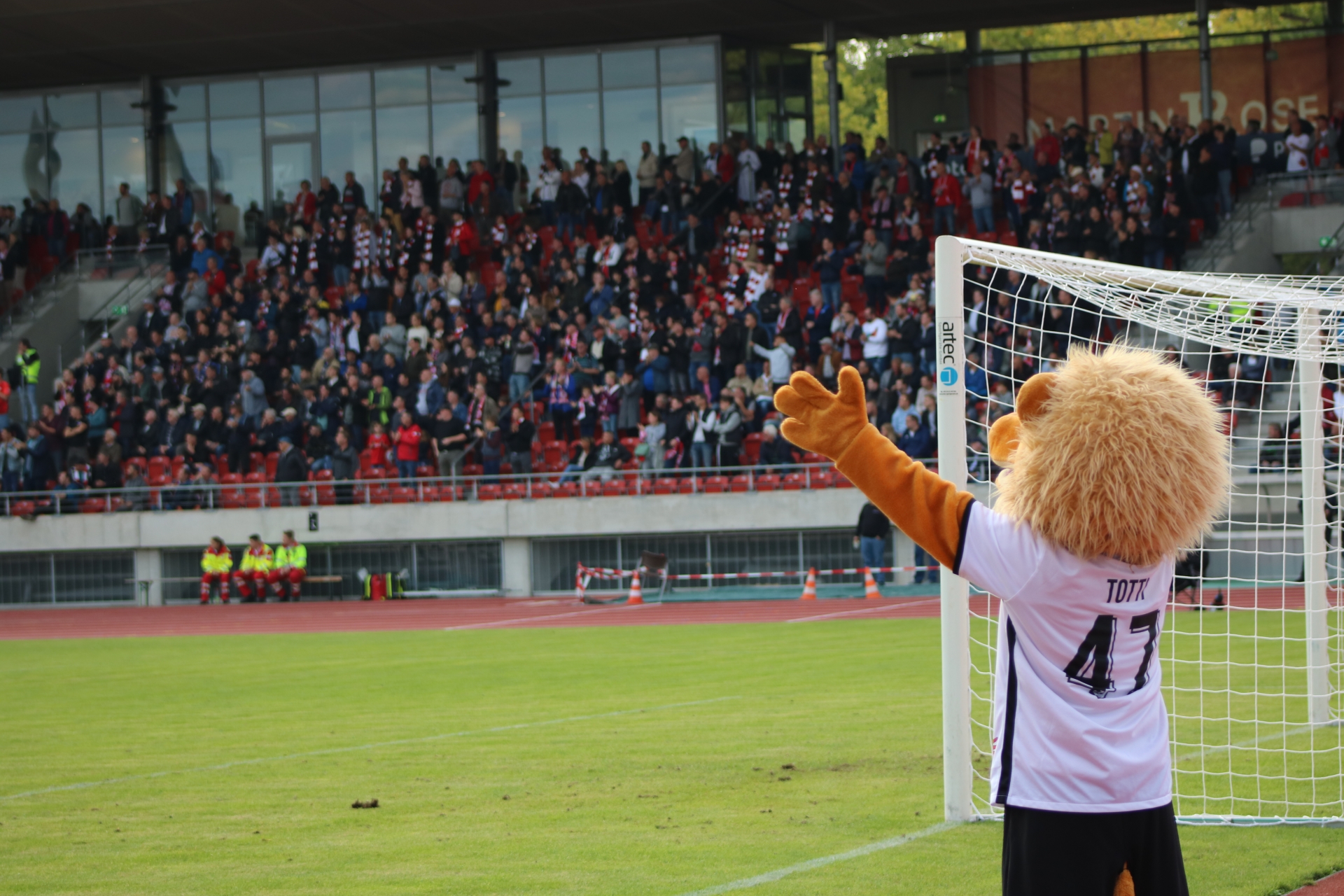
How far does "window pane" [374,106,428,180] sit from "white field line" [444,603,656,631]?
17833 mm

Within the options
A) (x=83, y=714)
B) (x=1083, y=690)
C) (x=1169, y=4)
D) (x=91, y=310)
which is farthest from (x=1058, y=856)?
(x=91, y=310)

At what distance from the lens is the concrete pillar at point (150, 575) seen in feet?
106

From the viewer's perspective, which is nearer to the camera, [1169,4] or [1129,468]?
[1129,468]

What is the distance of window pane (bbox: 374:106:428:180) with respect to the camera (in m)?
39.8

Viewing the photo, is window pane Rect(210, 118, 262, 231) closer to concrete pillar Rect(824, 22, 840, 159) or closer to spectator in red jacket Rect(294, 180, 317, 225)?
spectator in red jacket Rect(294, 180, 317, 225)

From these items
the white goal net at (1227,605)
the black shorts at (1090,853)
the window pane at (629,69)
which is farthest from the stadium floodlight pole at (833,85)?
the black shorts at (1090,853)

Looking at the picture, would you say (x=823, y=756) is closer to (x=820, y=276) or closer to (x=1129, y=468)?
(x=1129, y=468)

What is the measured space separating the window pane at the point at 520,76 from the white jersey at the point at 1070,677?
36086 mm

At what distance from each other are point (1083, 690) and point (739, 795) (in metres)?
5.06

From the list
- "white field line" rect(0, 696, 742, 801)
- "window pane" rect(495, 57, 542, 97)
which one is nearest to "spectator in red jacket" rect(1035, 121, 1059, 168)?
"window pane" rect(495, 57, 542, 97)

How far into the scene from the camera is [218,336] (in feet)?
116

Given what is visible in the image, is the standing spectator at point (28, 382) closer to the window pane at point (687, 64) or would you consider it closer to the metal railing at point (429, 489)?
the metal railing at point (429, 489)

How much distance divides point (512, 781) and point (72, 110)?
38403 mm

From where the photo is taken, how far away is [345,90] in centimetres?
4025
